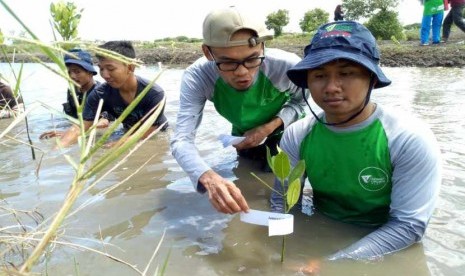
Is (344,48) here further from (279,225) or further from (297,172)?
(279,225)

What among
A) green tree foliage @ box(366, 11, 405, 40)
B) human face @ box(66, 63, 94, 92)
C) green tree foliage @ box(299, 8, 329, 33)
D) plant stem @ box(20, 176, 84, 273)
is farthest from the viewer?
green tree foliage @ box(299, 8, 329, 33)

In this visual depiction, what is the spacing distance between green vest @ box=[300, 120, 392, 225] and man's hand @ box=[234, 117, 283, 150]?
29.1 inches

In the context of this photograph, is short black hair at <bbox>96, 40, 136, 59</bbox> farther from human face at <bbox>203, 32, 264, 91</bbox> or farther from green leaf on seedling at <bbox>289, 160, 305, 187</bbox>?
green leaf on seedling at <bbox>289, 160, 305, 187</bbox>

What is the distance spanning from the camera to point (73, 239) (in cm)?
234

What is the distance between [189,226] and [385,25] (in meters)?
20.0

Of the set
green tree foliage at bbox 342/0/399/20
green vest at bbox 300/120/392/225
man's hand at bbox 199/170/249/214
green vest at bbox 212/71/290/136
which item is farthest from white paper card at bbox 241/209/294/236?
green tree foliage at bbox 342/0/399/20

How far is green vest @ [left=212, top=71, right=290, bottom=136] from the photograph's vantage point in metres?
3.20

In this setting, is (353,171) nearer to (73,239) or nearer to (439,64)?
(73,239)

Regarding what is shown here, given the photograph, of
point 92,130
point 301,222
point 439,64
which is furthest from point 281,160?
point 439,64

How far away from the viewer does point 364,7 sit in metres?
23.7

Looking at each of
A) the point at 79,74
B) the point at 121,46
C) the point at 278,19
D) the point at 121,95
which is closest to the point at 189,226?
the point at 121,95

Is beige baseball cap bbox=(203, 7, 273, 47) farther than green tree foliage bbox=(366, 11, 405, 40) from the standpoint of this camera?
No

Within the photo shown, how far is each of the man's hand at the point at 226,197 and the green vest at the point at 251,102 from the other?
3.34 feet

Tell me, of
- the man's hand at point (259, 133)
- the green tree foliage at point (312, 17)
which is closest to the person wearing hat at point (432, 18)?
the man's hand at point (259, 133)
